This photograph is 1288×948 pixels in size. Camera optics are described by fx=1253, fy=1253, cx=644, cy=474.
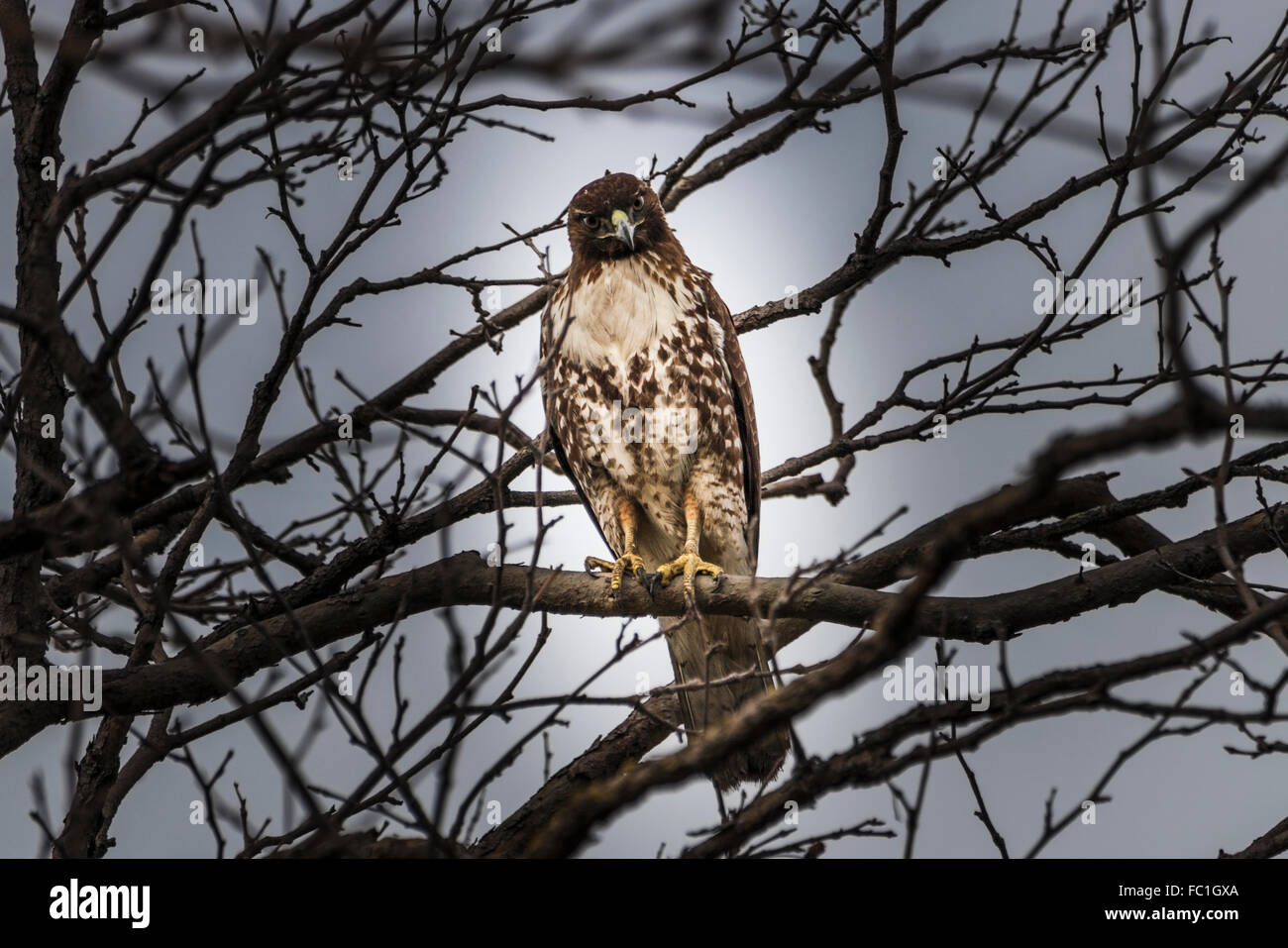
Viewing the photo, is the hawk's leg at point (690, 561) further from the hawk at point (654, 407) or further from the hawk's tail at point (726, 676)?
the hawk's tail at point (726, 676)

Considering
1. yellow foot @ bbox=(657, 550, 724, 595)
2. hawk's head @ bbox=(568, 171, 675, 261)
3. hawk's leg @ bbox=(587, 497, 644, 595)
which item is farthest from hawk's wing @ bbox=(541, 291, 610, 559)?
yellow foot @ bbox=(657, 550, 724, 595)

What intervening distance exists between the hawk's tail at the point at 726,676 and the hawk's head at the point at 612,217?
1911 millimetres

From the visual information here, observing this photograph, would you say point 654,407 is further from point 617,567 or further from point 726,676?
point 726,676

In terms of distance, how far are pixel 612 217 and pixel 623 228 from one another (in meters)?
0.14

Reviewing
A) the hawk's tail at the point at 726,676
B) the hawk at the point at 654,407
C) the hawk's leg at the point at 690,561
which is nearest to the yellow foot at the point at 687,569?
the hawk's leg at the point at 690,561

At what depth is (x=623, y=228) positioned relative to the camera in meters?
6.13

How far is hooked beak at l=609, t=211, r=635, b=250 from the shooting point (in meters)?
6.12

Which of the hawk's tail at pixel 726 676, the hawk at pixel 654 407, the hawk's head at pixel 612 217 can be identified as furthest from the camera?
the hawk's head at pixel 612 217

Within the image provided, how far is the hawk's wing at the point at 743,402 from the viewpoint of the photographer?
20.6 ft

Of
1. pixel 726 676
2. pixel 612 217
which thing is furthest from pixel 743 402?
pixel 726 676

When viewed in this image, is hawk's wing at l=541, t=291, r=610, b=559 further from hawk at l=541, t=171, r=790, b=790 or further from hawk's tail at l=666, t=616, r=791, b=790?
hawk's tail at l=666, t=616, r=791, b=790

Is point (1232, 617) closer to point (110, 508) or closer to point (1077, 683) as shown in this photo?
point (1077, 683)

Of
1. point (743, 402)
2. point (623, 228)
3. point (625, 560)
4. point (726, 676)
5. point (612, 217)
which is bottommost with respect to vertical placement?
point (726, 676)
